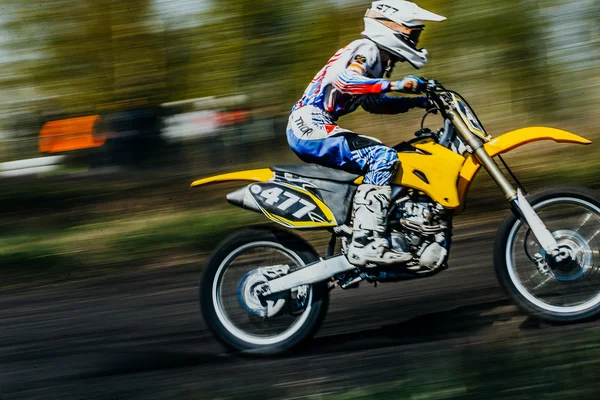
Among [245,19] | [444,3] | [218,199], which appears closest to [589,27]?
[444,3]

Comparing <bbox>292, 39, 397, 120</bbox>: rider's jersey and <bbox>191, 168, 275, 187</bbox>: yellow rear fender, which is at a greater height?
<bbox>292, 39, 397, 120</bbox>: rider's jersey

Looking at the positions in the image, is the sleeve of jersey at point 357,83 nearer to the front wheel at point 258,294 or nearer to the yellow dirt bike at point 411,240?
the yellow dirt bike at point 411,240

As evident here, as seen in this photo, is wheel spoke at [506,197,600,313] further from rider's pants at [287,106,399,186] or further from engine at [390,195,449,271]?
rider's pants at [287,106,399,186]

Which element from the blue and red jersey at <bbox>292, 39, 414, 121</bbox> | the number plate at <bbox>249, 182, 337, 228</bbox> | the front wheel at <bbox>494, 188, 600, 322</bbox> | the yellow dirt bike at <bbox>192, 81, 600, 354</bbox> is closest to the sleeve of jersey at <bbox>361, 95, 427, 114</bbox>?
the blue and red jersey at <bbox>292, 39, 414, 121</bbox>

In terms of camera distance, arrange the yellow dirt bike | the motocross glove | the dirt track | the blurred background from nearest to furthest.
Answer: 1. the dirt track
2. the motocross glove
3. the yellow dirt bike
4. the blurred background


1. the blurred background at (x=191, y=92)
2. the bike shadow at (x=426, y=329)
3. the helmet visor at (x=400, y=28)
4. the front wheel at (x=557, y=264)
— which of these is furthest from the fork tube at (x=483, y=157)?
the blurred background at (x=191, y=92)

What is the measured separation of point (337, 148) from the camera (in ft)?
17.1

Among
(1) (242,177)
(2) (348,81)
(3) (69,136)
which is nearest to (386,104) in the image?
(2) (348,81)

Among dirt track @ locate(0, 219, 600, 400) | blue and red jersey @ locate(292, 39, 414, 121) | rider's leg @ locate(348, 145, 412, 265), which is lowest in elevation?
dirt track @ locate(0, 219, 600, 400)

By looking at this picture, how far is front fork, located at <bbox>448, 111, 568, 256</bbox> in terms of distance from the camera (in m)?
4.93

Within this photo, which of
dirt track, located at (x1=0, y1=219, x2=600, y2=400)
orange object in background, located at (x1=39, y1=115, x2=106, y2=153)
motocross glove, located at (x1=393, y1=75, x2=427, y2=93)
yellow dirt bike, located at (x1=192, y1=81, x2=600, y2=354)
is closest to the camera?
dirt track, located at (x1=0, y1=219, x2=600, y2=400)

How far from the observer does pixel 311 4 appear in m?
10.6

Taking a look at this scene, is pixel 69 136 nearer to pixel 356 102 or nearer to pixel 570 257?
pixel 356 102

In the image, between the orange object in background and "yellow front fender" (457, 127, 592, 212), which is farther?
the orange object in background
